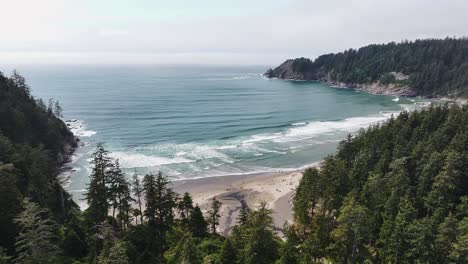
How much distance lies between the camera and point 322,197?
1718 inches

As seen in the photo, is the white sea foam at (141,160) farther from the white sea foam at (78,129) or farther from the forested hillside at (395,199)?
the forested hillside at (395,199)

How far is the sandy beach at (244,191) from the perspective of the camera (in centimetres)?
5274

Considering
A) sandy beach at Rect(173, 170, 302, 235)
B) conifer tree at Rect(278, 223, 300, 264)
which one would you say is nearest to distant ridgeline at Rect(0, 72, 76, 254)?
sandy beach at Rect(173, 170, 302, 235)

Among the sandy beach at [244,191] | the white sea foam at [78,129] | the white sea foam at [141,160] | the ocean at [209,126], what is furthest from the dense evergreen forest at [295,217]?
the white sea foam at [78,129]

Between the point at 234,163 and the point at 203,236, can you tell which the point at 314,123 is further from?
the point at 203,236

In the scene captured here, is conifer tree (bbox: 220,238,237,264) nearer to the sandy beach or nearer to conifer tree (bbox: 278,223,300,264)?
conifer tree (bbox: 278,223,300,264)

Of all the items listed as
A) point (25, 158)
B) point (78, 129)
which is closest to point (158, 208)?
point (25, 158)

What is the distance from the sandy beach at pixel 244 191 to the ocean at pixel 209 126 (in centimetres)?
332

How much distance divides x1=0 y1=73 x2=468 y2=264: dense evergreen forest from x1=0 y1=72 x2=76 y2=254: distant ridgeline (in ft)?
0.62

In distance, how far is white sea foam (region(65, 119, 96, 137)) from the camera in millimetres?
95188

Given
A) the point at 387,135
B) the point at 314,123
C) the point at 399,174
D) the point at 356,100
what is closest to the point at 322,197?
the point at 399,174

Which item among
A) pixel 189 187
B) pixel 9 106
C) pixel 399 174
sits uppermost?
pixel 9 106

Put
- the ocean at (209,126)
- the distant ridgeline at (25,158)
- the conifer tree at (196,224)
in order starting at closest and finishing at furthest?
the distant ridgeline at (25,158) → the conifer tree at (196,224) → the ocean at (209,126)

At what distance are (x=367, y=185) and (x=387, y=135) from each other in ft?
52.9
